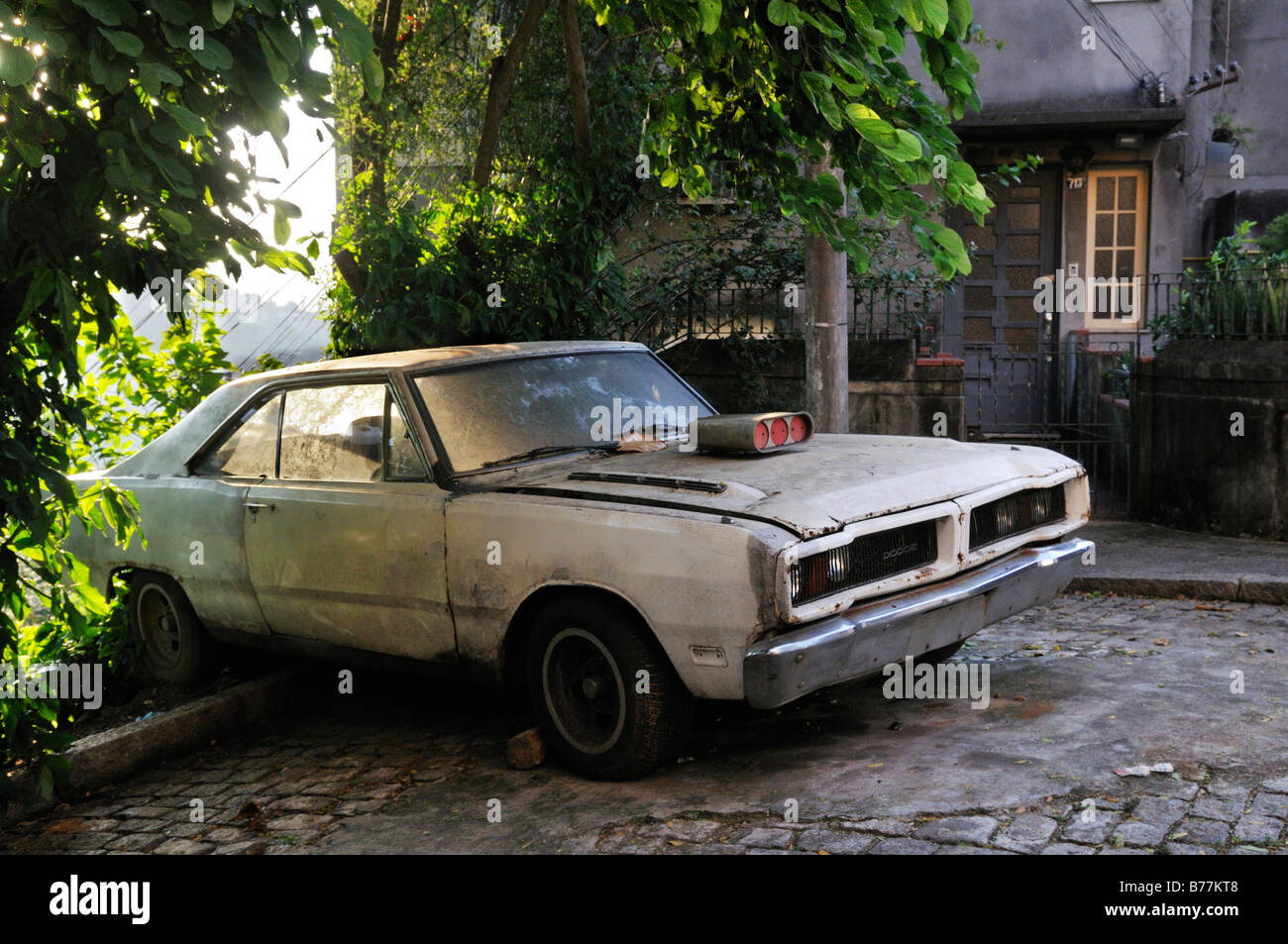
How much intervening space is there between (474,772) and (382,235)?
4109 millimetres

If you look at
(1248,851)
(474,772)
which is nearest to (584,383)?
(474,772)

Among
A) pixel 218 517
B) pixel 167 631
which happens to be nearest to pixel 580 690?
pixel 218 517

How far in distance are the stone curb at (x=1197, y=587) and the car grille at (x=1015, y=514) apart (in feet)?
6.11

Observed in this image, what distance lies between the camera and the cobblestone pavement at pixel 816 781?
3713 mm

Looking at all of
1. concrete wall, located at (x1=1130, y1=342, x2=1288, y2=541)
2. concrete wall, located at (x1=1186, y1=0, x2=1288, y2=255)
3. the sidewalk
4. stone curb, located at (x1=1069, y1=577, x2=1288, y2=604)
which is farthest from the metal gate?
concrete wall, located at (x1=1186, y1=0, x2=1288, y2=255)

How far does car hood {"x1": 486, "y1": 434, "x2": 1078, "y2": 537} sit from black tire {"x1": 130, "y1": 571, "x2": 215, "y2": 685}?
2234 millimetres

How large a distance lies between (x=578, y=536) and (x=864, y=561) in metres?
1.01

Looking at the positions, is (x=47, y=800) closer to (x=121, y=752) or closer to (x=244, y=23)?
(x=121, y=752)

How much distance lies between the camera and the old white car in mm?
4016

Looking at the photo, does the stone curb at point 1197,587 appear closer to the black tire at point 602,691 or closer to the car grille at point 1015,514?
the car grille at point 1015,514

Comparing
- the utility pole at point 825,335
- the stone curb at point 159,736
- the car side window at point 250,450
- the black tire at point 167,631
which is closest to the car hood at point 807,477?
the utility pole at point 825,335

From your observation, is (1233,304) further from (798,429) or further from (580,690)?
(580,690)

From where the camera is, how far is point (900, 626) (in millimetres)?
4156

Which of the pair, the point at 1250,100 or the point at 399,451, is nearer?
the point at 399,451
